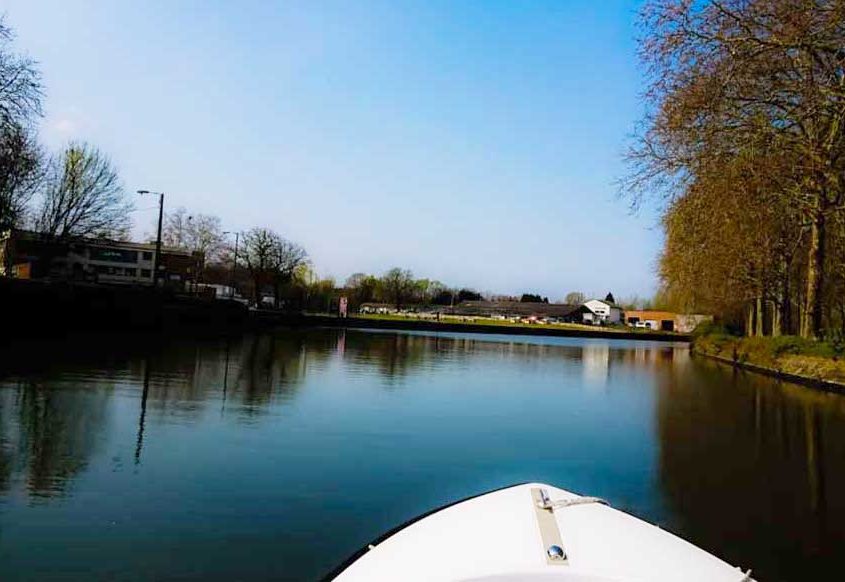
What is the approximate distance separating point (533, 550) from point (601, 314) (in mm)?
139013

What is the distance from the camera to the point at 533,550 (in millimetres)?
2580

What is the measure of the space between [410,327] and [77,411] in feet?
183

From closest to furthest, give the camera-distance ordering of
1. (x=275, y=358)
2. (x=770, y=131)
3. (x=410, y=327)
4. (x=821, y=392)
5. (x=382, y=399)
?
(x=382, y=399) → (x=770, y=131) → (x=821, y=392) → (x=275, y=358) → (x=410, y=327)

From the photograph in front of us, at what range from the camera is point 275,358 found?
64.6 ft

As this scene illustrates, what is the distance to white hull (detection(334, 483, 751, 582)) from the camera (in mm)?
2412

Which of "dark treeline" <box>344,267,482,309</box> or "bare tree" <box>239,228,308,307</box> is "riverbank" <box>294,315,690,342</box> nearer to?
"bare tree" <box>239,228,308,307</box>

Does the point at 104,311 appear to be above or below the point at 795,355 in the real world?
above


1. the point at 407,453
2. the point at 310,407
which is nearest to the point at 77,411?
A: the point at 310,407

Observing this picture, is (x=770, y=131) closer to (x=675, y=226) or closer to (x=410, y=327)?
(x=675, y=226)

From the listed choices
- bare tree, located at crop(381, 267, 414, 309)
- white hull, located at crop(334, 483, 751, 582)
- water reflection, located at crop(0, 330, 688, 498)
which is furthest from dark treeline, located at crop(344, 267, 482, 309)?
white hull, located at crop(334, 483, 751, 582)

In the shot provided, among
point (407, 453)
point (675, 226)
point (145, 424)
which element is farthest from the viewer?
point (675, 226)

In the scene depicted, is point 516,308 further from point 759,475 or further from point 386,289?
point 759,475

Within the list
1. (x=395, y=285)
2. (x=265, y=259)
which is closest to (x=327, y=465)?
(x=265, y=259)

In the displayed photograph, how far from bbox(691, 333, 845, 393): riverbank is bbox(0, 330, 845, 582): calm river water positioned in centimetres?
418
